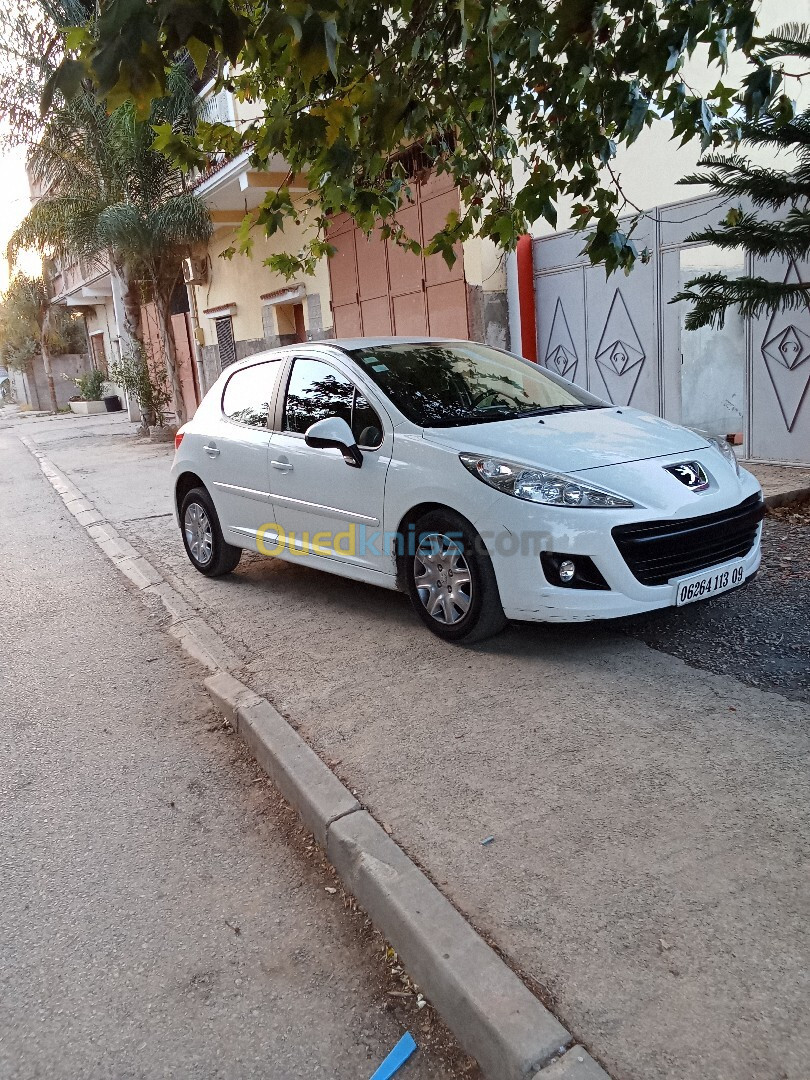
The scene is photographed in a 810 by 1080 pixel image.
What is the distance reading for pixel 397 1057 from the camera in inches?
89.2

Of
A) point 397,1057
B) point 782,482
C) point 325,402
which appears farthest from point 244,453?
point 782,482

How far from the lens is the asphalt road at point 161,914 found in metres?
2.35

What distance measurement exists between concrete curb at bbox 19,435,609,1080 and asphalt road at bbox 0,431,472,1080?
0.28ft

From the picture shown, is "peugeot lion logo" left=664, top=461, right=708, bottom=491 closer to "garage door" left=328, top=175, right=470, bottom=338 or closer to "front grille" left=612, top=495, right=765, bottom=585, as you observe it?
"front grille" left=612, top=495, right=765, bottom=585

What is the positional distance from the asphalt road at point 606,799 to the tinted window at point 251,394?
1439 millimetres

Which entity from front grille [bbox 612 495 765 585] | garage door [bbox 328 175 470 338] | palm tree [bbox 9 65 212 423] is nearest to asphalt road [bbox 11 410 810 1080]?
front grille [bbox 612 495 765 585]

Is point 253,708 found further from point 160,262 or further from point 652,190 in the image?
point 160,262

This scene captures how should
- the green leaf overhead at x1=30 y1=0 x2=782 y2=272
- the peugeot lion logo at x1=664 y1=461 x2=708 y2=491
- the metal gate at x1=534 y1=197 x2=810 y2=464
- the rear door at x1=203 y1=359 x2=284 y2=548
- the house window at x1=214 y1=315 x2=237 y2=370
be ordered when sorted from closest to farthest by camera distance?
the green leaf overhead at x1=30 y1=0 x2=782 y2=272, the peugeot lion logo at x1=664 y1=461 x2=708 y2=491, the rear door at x1=203 y1=359 x2=284 y2=548, the metal gate at x1=534 y1=197 x2=810 y2=464, the house window at x1=214 y1=315 x2=237 y2=370

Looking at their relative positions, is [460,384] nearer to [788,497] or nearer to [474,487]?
[474,487]

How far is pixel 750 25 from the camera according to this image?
12.5ft

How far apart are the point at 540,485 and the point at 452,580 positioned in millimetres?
709

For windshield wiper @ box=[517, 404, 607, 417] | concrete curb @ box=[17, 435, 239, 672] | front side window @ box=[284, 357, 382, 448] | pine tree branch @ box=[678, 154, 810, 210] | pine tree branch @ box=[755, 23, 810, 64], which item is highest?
pine tree branch @ box=[755, 23, 810, 64]

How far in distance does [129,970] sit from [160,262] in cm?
1690

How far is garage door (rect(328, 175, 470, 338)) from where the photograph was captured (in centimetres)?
1164
